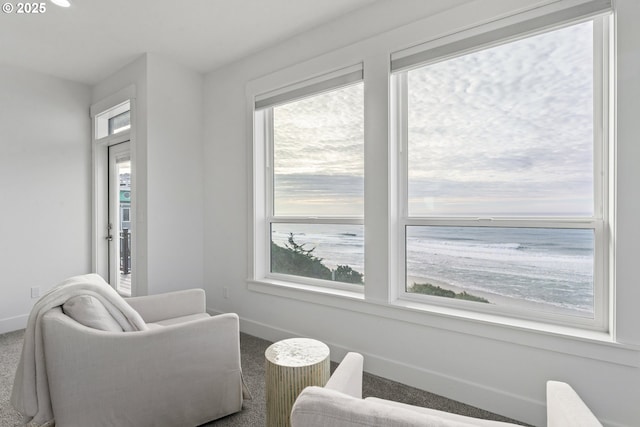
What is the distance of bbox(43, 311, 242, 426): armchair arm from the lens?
1.54 m

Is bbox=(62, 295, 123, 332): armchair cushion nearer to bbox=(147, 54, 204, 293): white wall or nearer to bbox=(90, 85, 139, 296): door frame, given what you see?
bbox=(147, 54, 204, 293): white wall

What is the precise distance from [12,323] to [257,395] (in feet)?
9.82

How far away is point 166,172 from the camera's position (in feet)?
11.2

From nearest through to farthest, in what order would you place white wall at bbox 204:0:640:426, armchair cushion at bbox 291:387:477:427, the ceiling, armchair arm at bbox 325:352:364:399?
armchair cushion at bbox 291:387:477:427 → armchair arm at bbox 325:352:364:399 → white wall at bbox 204:0:640:426 → the ceiling

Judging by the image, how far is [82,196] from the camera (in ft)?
13.3

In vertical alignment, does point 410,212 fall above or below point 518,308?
above

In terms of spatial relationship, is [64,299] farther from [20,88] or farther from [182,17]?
[20,88]

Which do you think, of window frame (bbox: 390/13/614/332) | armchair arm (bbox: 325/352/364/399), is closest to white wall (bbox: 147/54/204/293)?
window frame (bbox: 390/13/614/332)

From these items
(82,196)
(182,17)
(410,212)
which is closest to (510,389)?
(410,212)

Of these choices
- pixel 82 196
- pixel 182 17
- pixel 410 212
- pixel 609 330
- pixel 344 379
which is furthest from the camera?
pixel 82 196

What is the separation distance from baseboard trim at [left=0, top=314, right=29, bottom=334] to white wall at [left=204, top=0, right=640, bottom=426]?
1.88 metres

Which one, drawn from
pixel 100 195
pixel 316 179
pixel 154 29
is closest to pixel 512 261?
pixel 316 179

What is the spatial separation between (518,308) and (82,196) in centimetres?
443

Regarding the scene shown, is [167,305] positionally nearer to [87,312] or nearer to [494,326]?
[87,312]
